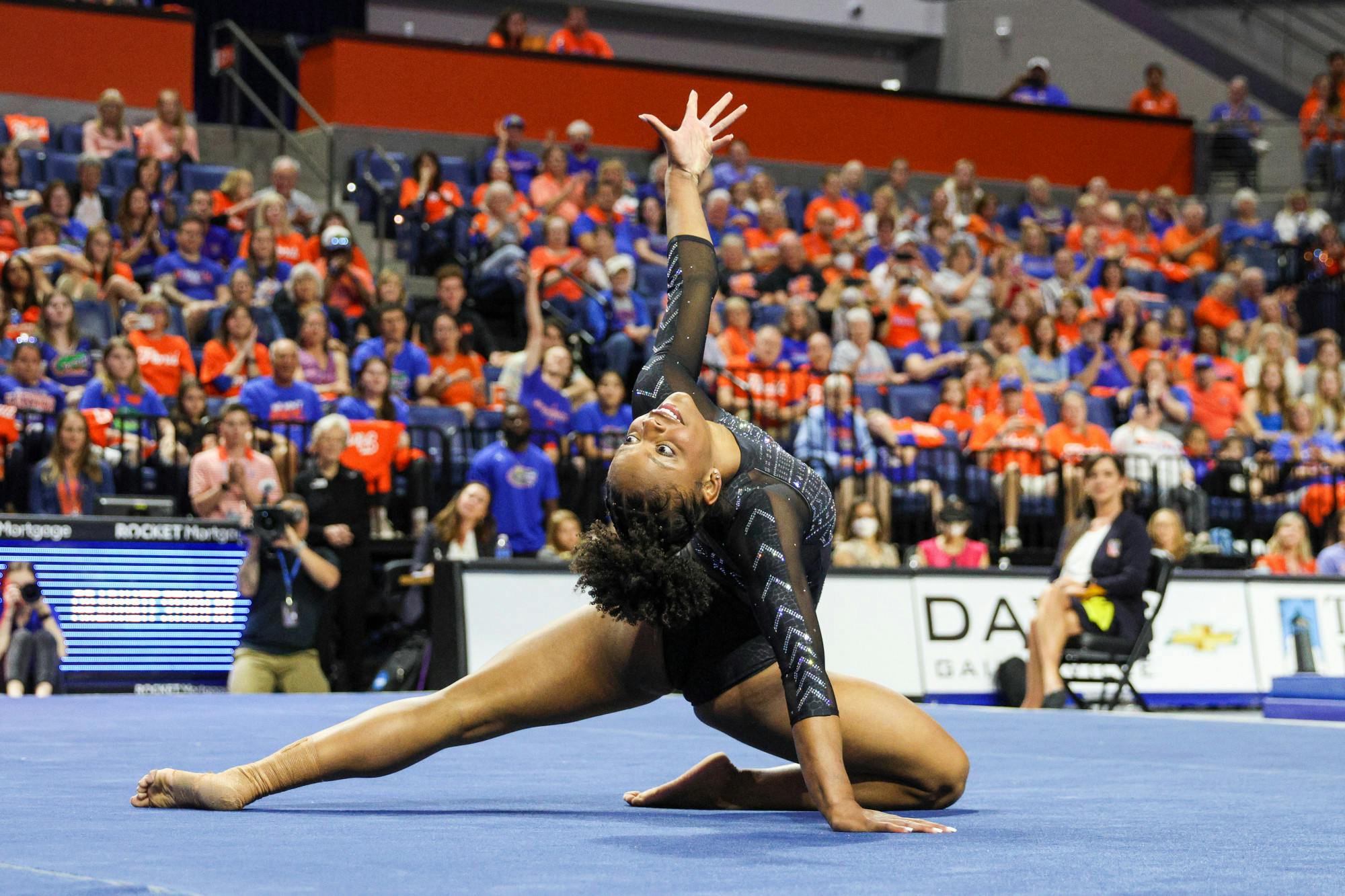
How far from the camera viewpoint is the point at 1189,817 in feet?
13.8

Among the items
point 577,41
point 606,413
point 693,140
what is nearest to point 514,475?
point 606,413

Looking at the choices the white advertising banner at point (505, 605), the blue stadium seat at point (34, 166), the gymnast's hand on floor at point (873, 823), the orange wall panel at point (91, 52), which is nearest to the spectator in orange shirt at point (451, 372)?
the white advertising banner at point (505, 605)

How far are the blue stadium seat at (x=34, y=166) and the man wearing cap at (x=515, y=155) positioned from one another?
408 cm

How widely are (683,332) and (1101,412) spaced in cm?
Result: 1151


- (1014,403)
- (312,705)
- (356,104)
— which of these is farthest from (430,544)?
(356,104)

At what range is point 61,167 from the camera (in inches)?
547

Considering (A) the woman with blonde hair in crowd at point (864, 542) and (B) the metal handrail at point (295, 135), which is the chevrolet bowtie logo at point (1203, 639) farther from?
(B) the metal handrail at point (295, 135)

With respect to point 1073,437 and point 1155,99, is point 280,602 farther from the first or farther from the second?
point 1155,99

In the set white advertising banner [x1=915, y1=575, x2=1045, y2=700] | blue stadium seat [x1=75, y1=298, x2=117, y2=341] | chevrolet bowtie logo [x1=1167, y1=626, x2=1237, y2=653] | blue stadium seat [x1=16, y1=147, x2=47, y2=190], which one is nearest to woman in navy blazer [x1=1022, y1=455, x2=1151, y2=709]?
white advertising banner [x1=915, y1=575, x2=1045, y2=700]

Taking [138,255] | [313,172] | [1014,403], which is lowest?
[1014,403]

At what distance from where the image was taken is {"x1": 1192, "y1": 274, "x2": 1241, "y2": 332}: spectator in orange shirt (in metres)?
17.2

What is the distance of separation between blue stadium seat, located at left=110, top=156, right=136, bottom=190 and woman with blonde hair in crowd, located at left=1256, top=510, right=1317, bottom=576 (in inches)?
378

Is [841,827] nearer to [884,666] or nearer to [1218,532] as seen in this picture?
[884,666]

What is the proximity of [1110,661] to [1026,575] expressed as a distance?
3.49 ft
